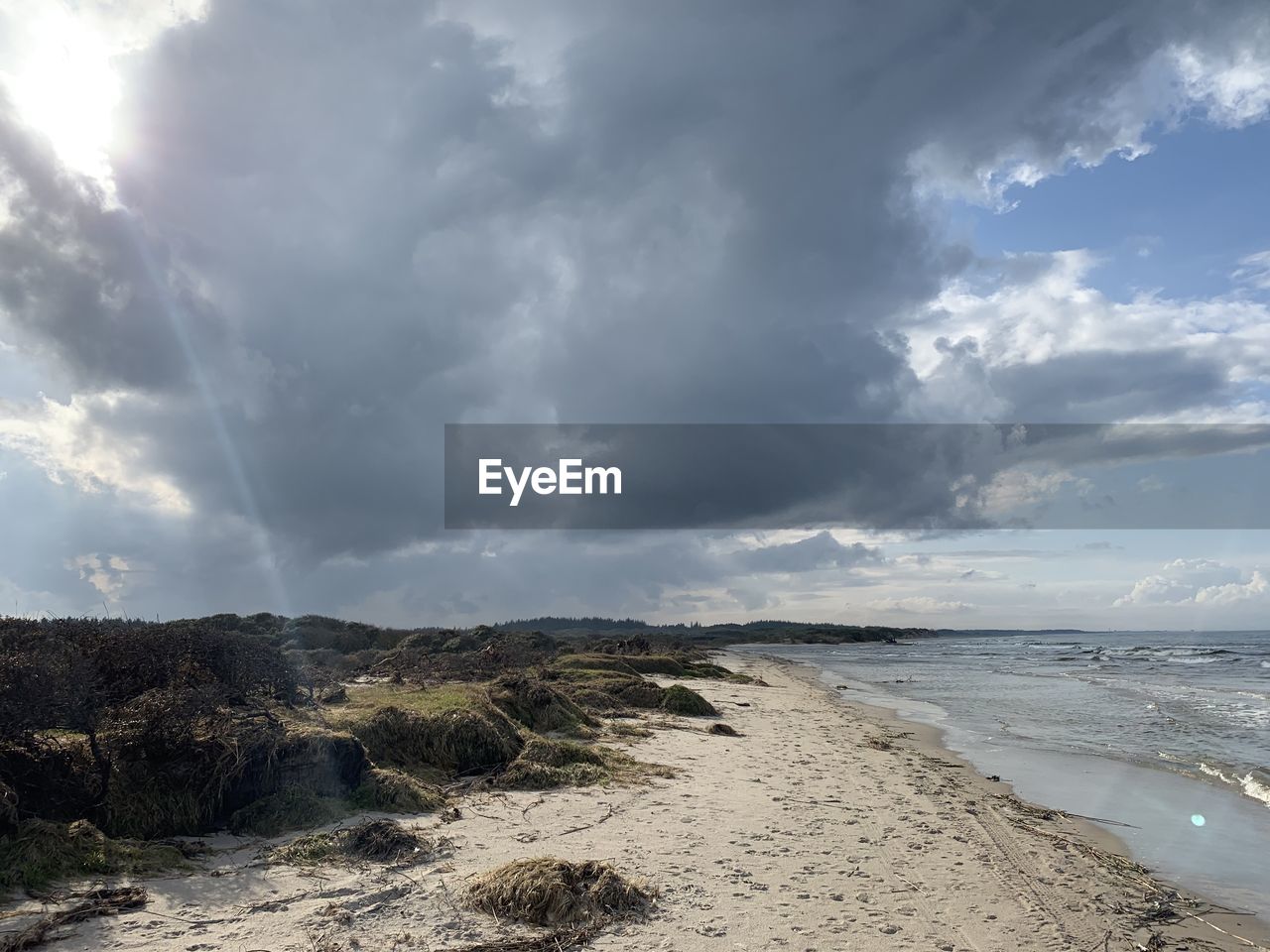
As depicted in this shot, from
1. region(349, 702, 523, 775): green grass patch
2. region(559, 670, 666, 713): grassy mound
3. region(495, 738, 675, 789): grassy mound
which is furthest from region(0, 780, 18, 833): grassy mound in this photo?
region(559, 670, 666, 713): grassy mound

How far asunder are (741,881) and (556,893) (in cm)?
207

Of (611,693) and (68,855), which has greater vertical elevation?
(68,855)

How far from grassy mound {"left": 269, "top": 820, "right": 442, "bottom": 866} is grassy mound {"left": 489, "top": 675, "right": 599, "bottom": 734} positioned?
274 inches

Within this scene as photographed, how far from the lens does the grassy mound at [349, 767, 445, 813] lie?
9.80 meters

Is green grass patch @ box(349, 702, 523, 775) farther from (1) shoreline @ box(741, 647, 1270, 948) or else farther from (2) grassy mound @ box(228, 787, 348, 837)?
(1) shoreline @ box(741, 647, 1270, 948)

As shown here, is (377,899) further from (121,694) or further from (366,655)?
(366,655)

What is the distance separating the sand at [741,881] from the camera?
630cm

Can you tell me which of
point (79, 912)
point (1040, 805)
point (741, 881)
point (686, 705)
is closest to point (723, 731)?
point (686, 705)

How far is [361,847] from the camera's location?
8.12 m

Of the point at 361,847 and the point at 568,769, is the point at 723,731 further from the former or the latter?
the point at 361,847

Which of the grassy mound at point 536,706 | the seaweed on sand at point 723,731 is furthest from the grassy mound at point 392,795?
the seaweed on sand at point 723,731

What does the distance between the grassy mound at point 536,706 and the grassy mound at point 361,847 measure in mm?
6966

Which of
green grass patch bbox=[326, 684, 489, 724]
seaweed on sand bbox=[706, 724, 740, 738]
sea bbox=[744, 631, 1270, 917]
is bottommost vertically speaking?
sea bbox=[744, 631, 1270, 917]

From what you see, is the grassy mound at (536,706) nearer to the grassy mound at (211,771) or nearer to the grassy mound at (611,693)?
the grassy mound at (611,693)
